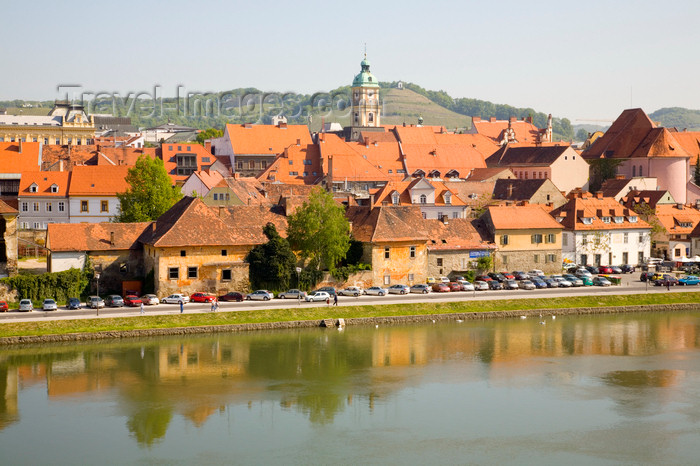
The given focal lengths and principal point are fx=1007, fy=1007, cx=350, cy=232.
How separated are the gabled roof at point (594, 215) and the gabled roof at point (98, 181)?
26.9m

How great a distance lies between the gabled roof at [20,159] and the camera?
7000 centimetres

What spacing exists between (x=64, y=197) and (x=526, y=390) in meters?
39.1

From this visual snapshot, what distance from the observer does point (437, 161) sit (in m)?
89.6

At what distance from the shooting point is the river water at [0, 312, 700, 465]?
26141 millimetres

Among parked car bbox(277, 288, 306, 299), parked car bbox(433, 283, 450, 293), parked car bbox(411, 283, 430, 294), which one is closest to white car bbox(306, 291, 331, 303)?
parked car bbox(277, 288, 306, 299)

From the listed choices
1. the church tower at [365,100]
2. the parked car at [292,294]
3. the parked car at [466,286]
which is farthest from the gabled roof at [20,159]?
the church tower at [365,100]

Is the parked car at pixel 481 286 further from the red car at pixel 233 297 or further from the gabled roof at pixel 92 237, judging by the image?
the gabled roof at pixel 92 237

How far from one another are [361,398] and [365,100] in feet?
388

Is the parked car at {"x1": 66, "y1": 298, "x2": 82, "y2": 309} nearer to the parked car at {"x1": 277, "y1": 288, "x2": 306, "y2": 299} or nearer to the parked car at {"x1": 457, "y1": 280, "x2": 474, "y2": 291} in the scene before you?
the parked car at {"x1": 277, "y1": 288, "x2": 306, "y2": 299}

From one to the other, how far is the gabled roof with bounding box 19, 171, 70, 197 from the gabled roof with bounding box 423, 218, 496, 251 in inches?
947

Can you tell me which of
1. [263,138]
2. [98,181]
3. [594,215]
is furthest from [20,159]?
[594,215]

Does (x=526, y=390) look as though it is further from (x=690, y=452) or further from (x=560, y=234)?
(x=560, y=234)

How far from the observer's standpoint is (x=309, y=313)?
43.1m

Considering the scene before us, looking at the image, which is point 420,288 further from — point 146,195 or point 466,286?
point 146,195
